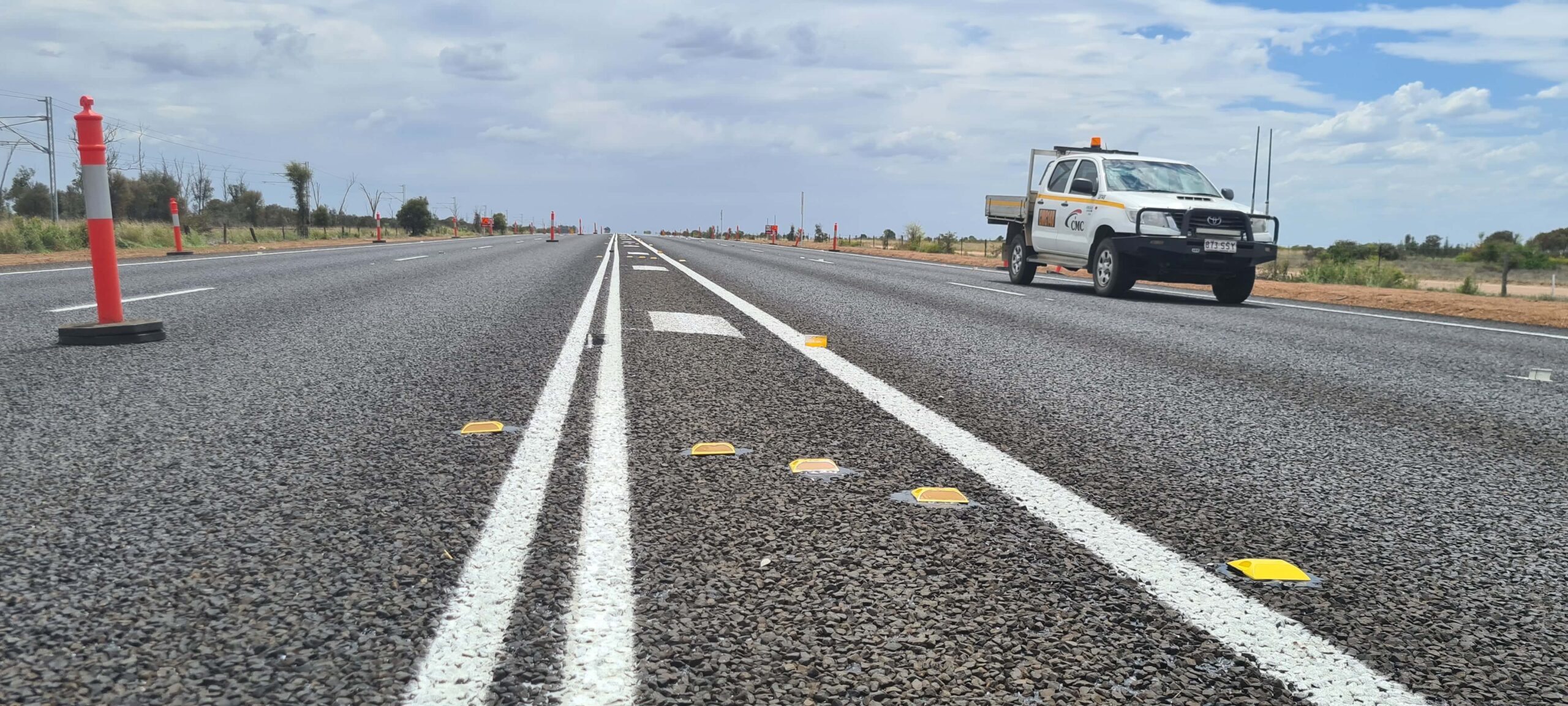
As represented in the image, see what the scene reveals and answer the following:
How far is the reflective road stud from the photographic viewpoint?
352 centimetres

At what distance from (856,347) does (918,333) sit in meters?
1.11

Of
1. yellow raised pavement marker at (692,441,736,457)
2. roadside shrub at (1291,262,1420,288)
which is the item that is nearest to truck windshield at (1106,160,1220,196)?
roadside shrub at (1291,262,1420,288)

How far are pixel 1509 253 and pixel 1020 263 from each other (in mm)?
41511

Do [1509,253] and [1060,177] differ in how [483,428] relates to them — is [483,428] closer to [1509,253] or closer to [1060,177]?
[1060,177]

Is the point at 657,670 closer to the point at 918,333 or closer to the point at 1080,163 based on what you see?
the point at 918,333

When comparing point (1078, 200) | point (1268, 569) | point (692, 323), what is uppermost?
point (1078, 200)

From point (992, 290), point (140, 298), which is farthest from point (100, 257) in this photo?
point (992, 290)

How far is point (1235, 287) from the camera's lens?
11969mm

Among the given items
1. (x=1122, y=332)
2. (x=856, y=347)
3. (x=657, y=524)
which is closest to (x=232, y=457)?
(x=657, y=524)

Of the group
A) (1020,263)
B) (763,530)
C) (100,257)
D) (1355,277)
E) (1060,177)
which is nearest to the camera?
(763,530)

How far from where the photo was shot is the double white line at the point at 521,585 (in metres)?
1.63

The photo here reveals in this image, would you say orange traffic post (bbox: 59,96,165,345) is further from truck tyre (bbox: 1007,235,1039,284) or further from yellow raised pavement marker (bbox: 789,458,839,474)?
truck tyre (bbox: 1007,235,1039,284)

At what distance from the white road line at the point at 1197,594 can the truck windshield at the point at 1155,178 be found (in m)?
10.1

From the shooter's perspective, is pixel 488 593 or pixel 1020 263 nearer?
pixel 488 593
